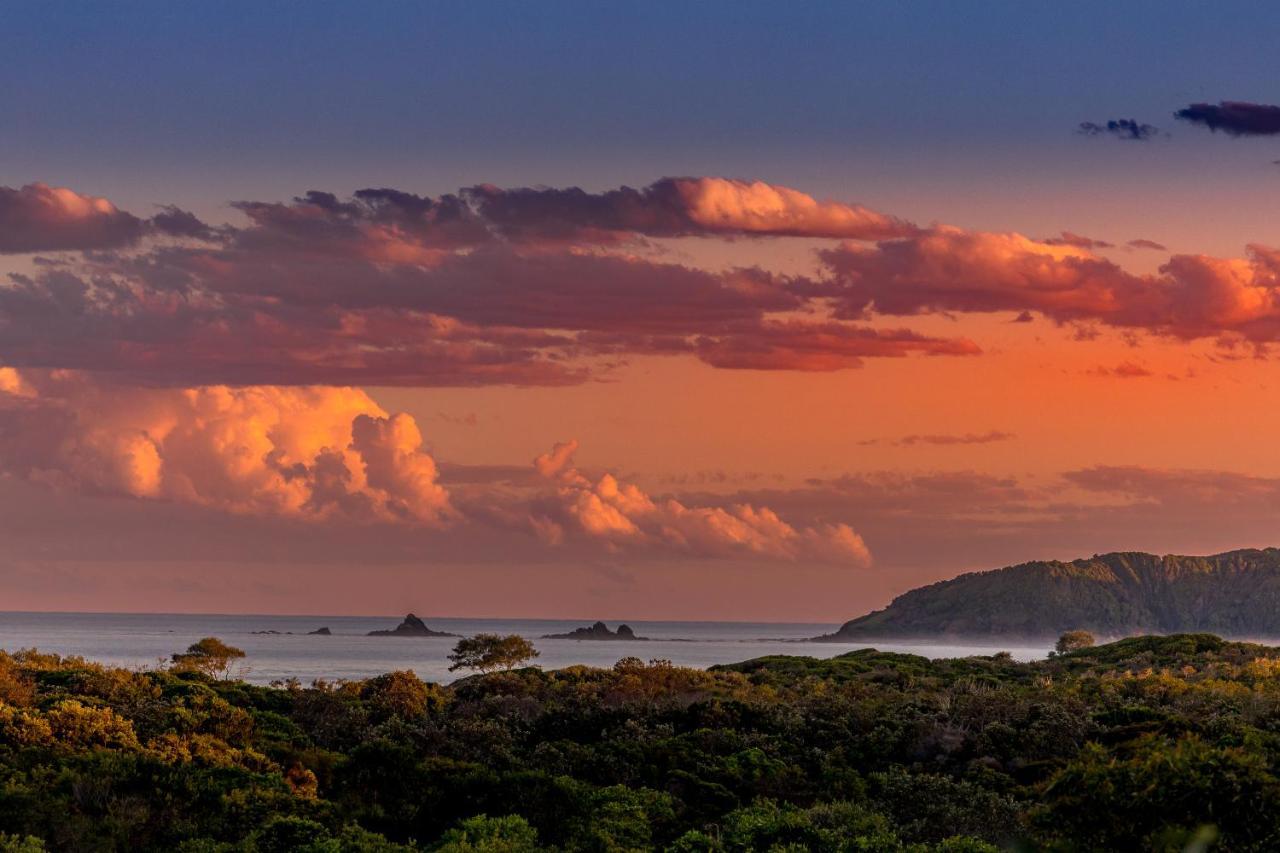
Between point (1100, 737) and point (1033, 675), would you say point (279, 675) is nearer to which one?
point (1033, 675)

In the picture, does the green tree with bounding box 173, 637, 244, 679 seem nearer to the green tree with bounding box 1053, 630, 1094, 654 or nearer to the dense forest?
the dense forest

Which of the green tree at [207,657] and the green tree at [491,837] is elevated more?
the green tree at [207,657]

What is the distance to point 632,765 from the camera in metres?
37.4

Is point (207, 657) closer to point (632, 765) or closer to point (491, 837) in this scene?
point (632, 765)

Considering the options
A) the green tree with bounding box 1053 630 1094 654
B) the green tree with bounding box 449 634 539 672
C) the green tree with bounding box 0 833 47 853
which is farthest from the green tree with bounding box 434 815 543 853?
the green tree with bounding box 1053 630 1094 654

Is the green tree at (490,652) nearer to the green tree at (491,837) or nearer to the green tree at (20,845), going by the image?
the green tree at (491,837)

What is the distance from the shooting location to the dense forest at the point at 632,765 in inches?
915

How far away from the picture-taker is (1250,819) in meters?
21.6

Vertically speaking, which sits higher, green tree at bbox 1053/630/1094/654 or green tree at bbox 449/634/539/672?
green tree at bbox 449/634/539/672

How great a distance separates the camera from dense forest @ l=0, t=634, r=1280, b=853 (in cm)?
2323

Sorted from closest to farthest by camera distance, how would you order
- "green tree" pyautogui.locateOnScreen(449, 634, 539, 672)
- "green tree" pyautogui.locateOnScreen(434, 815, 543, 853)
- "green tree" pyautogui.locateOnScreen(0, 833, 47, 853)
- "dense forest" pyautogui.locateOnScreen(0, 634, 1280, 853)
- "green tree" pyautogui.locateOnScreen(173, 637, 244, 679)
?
"dense forest" pyautogui.locateOnScreen(0, 634, 1280, 853), "green tree" pyautogui.locateOnScreen(0, 833, 47, 853), "green tree" pyautogui.locateOnScreen(434, 815, 543, 853), "green tree" pyautogui.locateOnScreen(173, 637, 244, 679), "green tree" pyautogui.locateOnScreen(449, 634, 539, 672)

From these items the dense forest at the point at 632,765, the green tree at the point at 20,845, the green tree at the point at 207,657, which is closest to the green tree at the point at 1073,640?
the green tree at the point at 207,657

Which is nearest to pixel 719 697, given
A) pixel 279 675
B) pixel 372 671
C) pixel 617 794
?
pixel 617 794

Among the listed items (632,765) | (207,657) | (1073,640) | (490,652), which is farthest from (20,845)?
(1073,640)
